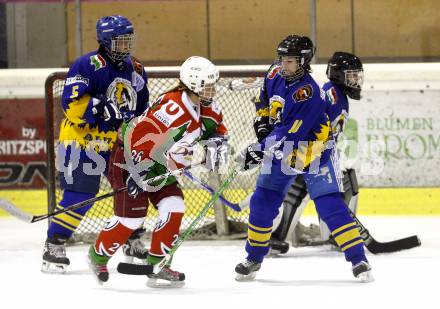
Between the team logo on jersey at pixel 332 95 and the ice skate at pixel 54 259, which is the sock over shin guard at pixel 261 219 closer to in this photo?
the team logo on jersey at pixel 332 95

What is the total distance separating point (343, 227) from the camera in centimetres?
394

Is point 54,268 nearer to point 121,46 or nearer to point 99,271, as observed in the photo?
point 99,271

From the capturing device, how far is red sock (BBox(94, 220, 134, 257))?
12.7 feet

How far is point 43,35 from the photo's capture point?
6.51 metres

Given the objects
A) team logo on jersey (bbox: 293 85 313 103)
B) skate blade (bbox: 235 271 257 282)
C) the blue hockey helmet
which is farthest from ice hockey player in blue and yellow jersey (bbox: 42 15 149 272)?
team logo on jersey (bbox: 293 85 313 103)

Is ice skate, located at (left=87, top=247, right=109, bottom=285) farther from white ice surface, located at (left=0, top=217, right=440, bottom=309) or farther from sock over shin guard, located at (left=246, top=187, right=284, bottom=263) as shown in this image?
sock over shin guard, located at (left=246, top=187, right=284, bottom=263)

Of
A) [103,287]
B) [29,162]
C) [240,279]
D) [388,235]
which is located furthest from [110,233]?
[29,162]

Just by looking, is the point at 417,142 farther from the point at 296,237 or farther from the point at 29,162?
the point at 29,162

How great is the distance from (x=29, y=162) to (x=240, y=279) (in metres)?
2.43

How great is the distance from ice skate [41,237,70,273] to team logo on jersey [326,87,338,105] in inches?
51.8

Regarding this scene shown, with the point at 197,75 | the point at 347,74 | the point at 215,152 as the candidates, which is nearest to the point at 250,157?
the point at 215,152

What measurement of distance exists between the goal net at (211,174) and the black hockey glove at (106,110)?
80cm

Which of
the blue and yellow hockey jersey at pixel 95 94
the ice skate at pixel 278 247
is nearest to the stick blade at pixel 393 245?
the ice skate at pixel 278 247

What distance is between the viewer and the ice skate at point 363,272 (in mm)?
3879
